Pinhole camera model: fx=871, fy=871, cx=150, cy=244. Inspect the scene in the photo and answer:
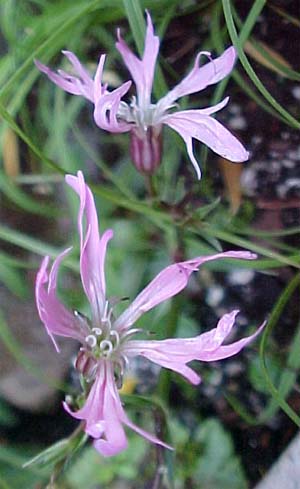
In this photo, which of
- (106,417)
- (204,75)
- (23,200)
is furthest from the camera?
(23,200)

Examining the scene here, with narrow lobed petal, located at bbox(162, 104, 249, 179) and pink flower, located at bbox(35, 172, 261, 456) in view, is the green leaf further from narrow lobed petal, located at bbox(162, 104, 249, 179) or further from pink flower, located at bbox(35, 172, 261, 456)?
narrow lobed petal, located at bbox(162, 104, 249, 179)

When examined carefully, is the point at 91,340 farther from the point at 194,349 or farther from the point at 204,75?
the point at 204,75

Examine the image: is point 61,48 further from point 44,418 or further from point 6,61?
point 44,418

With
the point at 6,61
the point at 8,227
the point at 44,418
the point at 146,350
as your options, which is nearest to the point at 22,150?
the point at 8,227

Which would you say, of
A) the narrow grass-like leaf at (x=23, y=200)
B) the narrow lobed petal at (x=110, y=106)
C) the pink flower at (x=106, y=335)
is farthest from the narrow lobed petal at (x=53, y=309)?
the narrow grass-like leaf at (x=23, y=200)

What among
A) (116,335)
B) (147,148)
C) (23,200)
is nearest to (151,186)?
(147,148)
